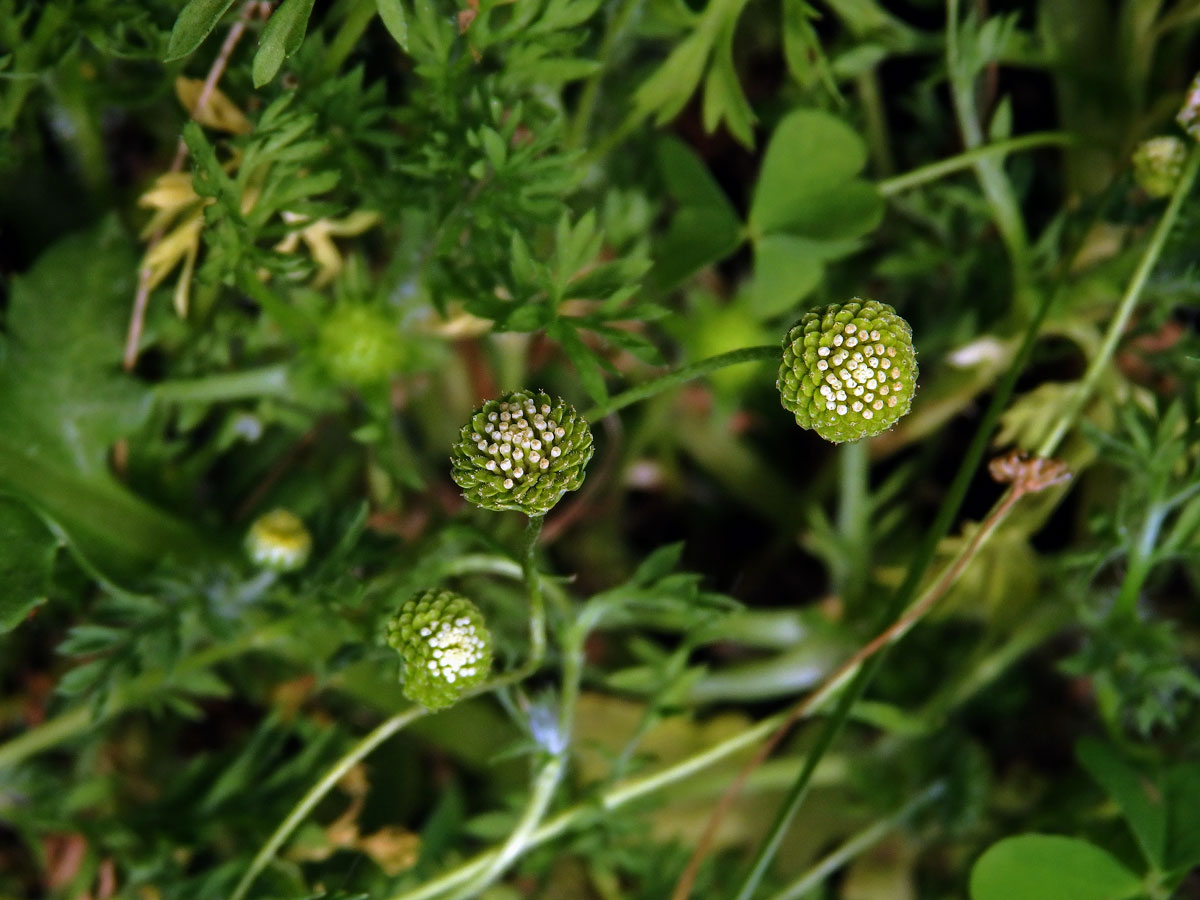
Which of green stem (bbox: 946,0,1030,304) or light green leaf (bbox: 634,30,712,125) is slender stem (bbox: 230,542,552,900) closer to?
light green leaf (bbox: 634,30,712,125)

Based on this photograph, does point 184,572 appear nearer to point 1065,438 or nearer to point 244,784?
point 244,784

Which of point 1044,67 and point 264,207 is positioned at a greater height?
point 264,207

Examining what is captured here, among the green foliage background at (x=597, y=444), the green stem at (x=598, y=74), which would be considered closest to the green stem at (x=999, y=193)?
the green foliage background at (x=597, y=444)

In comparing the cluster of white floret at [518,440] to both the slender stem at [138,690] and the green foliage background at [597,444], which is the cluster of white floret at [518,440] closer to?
the green foliage background at [597,444]

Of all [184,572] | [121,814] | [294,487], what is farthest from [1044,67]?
[121,814]

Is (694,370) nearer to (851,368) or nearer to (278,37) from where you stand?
(851,368)

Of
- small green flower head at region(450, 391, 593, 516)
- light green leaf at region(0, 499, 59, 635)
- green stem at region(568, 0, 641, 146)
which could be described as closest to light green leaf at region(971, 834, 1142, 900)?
small green flower head at region(450, 391, 593, 516)
